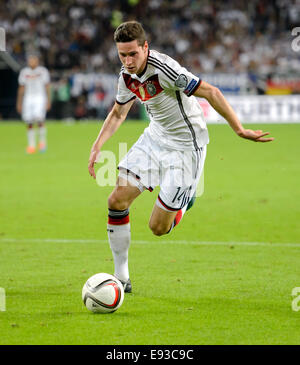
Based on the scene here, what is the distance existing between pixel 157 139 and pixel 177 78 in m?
0.89

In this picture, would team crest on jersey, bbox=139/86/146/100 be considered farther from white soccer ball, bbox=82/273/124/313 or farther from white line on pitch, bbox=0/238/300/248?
white line on pitch, bbox=0/238/300/248

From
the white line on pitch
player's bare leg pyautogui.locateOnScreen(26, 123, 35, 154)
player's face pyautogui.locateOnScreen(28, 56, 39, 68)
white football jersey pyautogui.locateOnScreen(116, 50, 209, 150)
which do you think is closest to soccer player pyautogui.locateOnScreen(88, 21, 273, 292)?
Answer: white football jersey pyautogui.locateOnScreen(116, 50, 209, 150)

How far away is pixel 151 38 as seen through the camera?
3397 centimetres

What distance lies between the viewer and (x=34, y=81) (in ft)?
66.6

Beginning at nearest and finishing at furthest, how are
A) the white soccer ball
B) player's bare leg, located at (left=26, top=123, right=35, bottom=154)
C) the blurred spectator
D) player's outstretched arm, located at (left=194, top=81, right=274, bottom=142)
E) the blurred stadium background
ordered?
the white soccer ball, player's outstretched arm, located at (left=194, top=81, right=274, bottom=142), player's bare leg, located at (left=26, top=123, right=35, bottom=154), the blurred stadium background, the blurred spectator

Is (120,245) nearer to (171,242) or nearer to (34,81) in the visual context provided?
(171,242)

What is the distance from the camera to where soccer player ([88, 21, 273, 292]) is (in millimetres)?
5742

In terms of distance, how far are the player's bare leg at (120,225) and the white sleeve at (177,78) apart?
0.98m

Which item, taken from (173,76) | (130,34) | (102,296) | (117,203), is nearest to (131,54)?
(130,34)

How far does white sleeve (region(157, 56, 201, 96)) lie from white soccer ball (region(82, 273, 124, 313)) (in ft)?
5.58

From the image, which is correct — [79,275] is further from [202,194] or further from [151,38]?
[151,38]

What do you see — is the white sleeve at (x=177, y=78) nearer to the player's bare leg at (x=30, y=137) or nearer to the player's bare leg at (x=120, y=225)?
the player's bare leg at (x=120, y=225)
